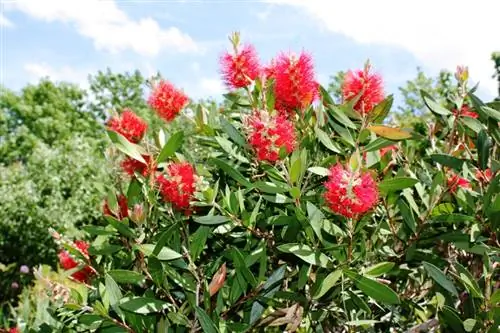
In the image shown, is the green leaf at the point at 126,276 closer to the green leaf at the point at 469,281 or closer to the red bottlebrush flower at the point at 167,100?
the red bottlebrush flower at the point at 167,100

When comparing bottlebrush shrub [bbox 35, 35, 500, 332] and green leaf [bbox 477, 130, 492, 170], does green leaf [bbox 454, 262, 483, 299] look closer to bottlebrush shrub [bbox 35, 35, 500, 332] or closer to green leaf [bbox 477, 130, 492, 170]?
bottlebrush shrub [bbox 35, 35, 500, 332]

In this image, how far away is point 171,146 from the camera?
1833 millimetres

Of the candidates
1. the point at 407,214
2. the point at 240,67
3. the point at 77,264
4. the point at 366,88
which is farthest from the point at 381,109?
the point at 77,264

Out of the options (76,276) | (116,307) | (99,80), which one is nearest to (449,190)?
(116,307)

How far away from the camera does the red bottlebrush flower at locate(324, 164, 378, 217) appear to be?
1.50 m

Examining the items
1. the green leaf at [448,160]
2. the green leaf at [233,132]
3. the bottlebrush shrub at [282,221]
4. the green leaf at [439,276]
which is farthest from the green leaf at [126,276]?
the green leaf at [448,160]

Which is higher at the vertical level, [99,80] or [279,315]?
[279,315]

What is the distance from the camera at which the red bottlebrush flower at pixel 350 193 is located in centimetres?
150

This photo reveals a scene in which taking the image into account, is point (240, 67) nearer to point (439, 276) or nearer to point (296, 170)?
point (296, 170)

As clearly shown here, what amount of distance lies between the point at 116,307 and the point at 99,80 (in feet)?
78.7

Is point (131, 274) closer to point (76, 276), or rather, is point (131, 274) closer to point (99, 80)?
point (76, 276)

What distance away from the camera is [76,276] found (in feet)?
7.20

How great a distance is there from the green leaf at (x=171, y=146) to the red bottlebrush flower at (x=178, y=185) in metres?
0.10

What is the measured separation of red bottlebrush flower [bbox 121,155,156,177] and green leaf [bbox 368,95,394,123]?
66 centimetres
